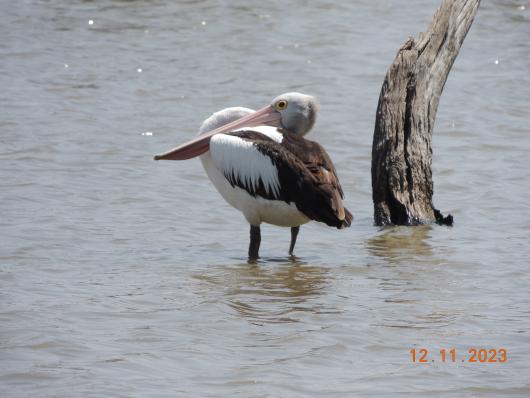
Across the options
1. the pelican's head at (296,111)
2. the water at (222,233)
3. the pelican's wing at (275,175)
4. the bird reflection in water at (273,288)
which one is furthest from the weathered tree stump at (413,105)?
the bird reflection in water at (273,288)

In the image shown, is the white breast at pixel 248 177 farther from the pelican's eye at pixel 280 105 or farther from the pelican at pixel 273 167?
the pelican's eye at pixel 280 105

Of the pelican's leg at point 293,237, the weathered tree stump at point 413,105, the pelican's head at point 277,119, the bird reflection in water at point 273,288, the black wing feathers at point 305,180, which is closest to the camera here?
the bird reflection in water at point 273,288

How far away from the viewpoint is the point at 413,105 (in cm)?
760

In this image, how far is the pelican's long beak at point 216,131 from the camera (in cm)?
726

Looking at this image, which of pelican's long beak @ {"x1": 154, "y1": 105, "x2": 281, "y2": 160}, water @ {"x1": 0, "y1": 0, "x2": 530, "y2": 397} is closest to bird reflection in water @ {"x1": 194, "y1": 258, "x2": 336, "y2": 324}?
water @ {"x1": 0, "y1": 0, "x2": 530, "y2": 397}

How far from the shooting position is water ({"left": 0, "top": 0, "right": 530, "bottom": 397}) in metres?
4.76

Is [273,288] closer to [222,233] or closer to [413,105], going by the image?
[222,233]

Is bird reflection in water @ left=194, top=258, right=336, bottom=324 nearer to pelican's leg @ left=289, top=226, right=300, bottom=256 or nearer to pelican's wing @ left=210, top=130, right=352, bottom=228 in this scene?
pelican's leg @ left=289, top=226, right=300, bottom=256

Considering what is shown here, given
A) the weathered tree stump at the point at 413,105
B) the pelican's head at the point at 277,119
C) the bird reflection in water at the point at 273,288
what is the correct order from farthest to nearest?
the weathered tree stump at the point at 413,105, the pelican's head at the point at 277,119, the bird reflection in water at the point at 273,288

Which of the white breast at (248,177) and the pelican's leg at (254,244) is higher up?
the white breast at (248,177)

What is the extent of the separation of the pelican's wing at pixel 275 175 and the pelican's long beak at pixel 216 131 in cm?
14

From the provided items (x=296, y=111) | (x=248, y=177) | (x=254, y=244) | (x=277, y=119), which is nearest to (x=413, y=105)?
(x=296, y=111)

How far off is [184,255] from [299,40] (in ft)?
28.5

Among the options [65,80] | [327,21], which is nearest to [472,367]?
[65,80]
